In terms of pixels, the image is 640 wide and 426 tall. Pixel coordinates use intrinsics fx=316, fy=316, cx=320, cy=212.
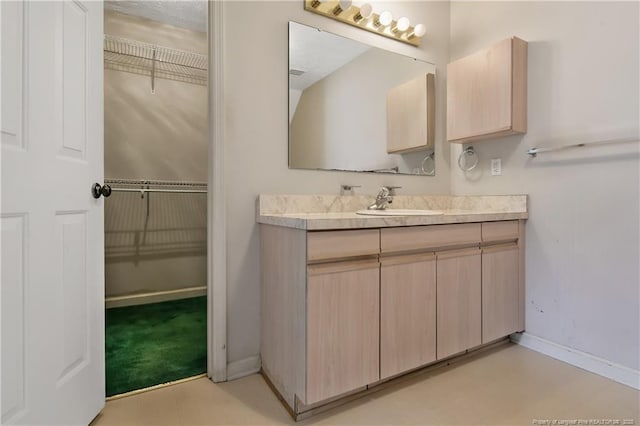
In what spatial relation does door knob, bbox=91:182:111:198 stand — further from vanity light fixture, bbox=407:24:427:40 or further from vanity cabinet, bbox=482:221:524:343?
vanity light fixture, bbox=407:24:427:40

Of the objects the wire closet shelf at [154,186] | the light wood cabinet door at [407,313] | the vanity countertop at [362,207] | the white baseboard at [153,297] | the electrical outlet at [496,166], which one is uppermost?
the electrical outlet at [496,166]

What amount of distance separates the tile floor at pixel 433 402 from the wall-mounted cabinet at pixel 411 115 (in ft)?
4.59

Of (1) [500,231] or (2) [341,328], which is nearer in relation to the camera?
(2) [341,328]

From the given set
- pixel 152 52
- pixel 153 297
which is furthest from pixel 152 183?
pixel 152 52

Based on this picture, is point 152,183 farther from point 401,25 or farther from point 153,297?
point 401,25

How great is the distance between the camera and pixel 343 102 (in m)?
1.94

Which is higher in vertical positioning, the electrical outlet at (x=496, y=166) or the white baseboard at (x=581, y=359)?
the electrical outlet at (x=496, y=166)

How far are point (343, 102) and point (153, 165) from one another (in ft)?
6.02

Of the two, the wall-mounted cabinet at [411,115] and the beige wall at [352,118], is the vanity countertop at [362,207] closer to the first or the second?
the beige wall at [352,118]

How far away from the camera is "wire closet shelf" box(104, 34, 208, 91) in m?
2.60

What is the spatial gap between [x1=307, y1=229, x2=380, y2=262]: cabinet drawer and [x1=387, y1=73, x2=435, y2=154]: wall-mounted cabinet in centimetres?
96

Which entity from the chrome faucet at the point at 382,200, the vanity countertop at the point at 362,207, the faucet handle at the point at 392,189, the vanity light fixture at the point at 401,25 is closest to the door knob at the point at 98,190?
the vanity countertop at the point at 362,207

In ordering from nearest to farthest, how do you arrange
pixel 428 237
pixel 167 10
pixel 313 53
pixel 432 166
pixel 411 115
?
pixel 428 237 < pixel 313 53 < pixel 411 115 < pixel 432 166 < pixel 167 10

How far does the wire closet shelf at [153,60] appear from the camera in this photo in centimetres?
260
